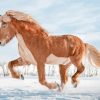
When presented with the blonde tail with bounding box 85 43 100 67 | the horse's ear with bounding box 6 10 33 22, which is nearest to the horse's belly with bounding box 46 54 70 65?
the blonde tail with bounding box 85 43 100 67

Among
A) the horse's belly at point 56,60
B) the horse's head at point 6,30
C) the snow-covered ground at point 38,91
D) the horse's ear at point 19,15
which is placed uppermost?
the horse's ear at point 19,15

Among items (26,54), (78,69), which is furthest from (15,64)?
(78,69)

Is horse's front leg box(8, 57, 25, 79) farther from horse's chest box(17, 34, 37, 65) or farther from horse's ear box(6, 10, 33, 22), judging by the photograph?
horse's ear box(6, 10, 33, 22)

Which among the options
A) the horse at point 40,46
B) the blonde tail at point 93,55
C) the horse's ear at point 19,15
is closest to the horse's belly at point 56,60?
the horse at point 40,46

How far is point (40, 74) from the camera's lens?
192 cm

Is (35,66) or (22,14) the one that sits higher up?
(22,14)

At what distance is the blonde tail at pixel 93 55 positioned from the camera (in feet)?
6.37

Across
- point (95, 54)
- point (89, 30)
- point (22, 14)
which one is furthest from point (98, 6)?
point (22, 14)

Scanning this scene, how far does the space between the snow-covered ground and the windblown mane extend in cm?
25

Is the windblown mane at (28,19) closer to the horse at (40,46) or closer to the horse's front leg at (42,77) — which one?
the horse at (40,46)

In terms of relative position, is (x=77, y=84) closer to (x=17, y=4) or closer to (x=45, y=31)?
(x=45, y=31)

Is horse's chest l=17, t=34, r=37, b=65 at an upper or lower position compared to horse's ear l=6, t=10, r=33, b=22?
lower

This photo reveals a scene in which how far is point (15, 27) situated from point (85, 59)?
0.42 m

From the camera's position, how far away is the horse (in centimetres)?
190
